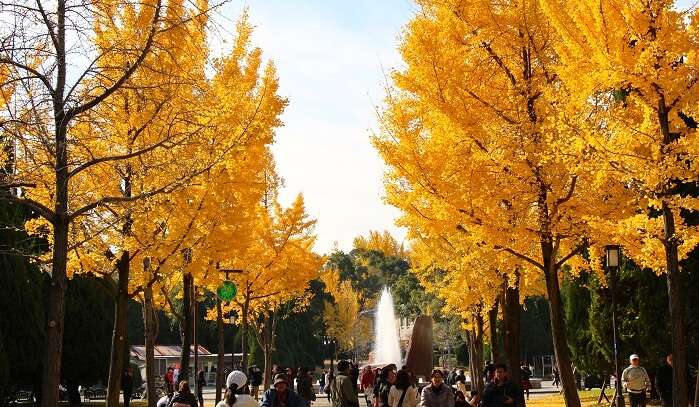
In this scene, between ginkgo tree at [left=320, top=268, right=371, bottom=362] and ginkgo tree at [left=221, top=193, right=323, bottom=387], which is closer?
ginkgo tree at [left=221, top=193, right=323, bottom=387]

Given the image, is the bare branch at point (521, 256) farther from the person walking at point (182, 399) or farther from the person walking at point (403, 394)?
the person walking at point (182, 399)

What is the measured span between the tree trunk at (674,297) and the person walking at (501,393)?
2979 mm

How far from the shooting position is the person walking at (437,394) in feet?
34.5

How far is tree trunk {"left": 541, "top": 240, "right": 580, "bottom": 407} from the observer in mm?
14930

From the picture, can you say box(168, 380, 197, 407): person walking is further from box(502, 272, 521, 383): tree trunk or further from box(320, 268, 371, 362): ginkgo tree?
box(320, 268, 371, 362): ginkgo tree

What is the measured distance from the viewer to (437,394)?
10.6 meters

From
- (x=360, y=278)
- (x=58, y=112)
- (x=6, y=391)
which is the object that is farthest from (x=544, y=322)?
(x=58, y=112)

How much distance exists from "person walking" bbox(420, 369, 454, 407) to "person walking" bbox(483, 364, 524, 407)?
46 cm

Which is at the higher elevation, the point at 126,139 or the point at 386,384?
the point at 126,139

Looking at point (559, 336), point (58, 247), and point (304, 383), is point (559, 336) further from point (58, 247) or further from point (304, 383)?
point (58, 247)

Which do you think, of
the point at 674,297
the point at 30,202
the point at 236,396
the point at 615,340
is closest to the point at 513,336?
the point at 615,340

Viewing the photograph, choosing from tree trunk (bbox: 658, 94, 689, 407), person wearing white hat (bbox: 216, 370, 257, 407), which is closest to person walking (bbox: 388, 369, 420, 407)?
A: person wearing white hat (bbox: 216, 370, 257, 407)

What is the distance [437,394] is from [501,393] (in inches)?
32.4

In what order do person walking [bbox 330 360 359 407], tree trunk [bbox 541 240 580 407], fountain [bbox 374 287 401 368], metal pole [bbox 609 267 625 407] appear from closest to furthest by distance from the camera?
1. person walking [bbox 330 360 359 407]
2. tree trunk [bbox 541 240 580 407]
3. metal pole [bbox 609 267 625 407]
4. fountain [bbox 374 287 401 368]
